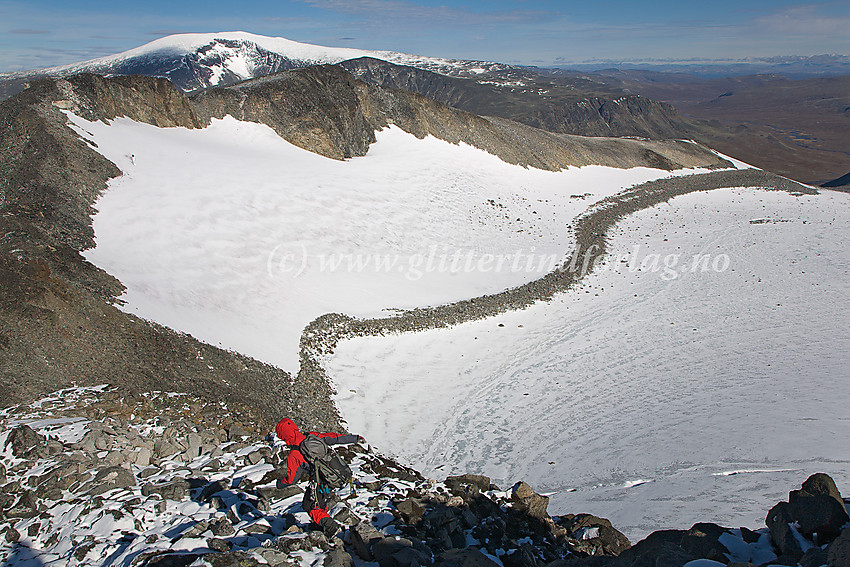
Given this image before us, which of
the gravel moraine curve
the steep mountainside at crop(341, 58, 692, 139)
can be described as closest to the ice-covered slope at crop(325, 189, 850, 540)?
the gravel moraine curve

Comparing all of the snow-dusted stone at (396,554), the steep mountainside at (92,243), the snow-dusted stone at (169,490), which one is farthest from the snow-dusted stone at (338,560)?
the steep mountainside at (92,243)

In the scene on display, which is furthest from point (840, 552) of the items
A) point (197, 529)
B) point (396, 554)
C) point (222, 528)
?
point (197, 529)

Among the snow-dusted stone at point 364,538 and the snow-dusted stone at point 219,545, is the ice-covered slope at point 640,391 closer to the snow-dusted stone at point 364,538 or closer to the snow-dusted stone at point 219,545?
the snow-dusted stone at point 364,538

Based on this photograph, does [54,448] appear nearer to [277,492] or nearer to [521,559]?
[277,492]

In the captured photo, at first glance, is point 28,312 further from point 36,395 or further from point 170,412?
point 170,412

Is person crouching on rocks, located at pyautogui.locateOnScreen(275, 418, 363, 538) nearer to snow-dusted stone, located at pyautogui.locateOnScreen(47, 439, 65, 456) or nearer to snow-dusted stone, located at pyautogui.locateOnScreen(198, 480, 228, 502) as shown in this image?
snow-dusted stone, located at pyautogui.locateOnScreen(198, 480, 228, 502)

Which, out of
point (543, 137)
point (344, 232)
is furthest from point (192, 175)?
point (543, 137)
